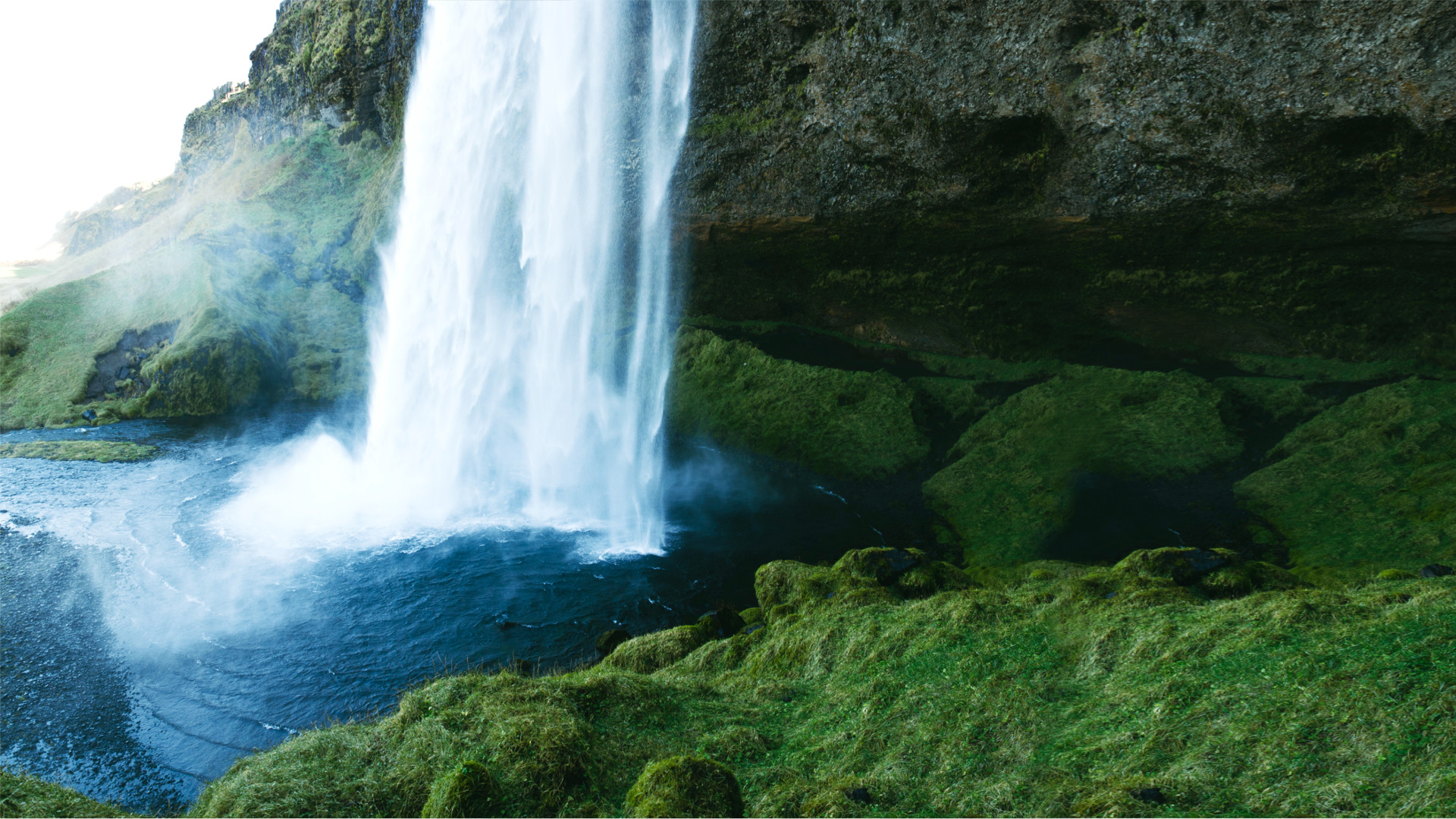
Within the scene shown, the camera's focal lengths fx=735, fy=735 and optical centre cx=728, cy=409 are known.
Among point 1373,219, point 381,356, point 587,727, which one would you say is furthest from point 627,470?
point 1373,219

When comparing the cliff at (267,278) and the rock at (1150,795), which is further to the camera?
the cliff at (267,278)

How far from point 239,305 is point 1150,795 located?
4505 centimetres

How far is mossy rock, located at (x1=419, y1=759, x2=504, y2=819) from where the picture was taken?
6.96m

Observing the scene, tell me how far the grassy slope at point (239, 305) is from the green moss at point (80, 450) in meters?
4.70

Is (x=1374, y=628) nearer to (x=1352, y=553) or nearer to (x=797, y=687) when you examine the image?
(x=797, y=687)

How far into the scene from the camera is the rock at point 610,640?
15352mm

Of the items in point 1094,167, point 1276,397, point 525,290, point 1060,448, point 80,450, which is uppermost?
point 1094,167

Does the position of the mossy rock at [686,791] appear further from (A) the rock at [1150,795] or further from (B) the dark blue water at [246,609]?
(B) the dark blue water at [246,609]

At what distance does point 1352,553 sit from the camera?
16625 millimetres

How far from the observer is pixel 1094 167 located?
1952 cm

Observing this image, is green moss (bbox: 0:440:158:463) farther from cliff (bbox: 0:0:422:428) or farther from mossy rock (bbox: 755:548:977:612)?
mossy rock (bbox: 755:548:977:612)

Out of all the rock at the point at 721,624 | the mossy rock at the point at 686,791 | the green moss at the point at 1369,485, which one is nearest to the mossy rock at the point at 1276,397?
the green moss at the point at 1369,485

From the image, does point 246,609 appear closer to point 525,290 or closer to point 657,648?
point 657,648

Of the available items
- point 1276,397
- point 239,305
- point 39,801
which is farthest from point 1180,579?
point 239,305
